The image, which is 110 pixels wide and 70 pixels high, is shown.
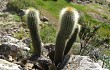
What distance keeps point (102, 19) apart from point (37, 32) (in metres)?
27.6

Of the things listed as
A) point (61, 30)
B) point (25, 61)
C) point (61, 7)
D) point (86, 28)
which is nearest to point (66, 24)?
point (61, 30)

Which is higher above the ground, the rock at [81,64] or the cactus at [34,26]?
the cactus at [34,26]

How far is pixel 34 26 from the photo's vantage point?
882cm

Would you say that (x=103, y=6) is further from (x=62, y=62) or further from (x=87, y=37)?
(x=62, y=62)

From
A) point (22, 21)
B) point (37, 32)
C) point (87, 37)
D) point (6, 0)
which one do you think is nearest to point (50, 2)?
point (6, 0)

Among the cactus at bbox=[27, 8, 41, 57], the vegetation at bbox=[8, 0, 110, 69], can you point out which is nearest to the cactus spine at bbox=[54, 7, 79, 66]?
the vegetation at bbox=[8, 0, 110, 69]

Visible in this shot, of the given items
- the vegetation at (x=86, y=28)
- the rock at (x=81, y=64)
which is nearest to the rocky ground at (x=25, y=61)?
the rock at (x=81, y=64)

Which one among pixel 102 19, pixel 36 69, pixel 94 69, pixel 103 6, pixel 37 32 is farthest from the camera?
pixel 103 6

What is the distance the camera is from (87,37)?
1302cm

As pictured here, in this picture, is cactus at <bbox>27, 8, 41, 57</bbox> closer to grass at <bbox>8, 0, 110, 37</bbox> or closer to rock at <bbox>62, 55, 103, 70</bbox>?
rock at <bbox>62, 55, 103, 70</bbox>

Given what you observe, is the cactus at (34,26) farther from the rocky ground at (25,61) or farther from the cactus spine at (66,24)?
the cactus spine at (66,24)

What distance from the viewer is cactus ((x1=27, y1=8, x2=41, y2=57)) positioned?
28.7 feet

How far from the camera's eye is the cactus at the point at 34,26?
874 centimetres

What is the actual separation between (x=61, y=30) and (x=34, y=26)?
2.94 ft
